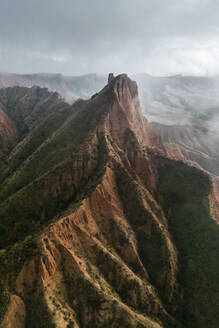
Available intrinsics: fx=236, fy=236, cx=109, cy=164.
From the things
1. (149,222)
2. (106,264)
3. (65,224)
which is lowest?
(149,222)

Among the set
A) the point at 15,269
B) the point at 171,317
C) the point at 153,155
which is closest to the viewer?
the point at 15,269

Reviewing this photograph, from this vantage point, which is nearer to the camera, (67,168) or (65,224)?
(65,224)

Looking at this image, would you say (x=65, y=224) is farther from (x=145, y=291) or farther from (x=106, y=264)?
(x=145, y=291)

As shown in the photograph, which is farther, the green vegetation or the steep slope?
the green vegetation

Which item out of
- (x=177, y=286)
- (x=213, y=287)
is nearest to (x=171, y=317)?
(x=177, y=286)

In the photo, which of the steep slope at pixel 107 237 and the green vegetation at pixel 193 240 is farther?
the green vegetation at pixel 193 240

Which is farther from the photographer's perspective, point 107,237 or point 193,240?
point 193,240

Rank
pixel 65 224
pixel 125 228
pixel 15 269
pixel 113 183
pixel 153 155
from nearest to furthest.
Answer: pixel 15 269, pixel 65 224, pixel 125 228, pixel 113 183, pixel 153 155

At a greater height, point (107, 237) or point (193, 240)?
point (107, 237)
